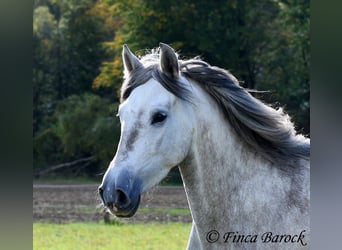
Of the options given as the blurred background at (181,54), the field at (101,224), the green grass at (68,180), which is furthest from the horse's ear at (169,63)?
the green grass at (68,180)

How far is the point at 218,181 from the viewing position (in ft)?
10.5

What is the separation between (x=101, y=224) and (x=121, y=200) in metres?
9.74

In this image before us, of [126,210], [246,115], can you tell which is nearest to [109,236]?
[246,115]

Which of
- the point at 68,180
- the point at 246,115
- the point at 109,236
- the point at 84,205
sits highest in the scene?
the point at 246,115

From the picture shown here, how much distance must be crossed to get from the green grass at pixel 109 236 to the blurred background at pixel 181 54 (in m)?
9.50

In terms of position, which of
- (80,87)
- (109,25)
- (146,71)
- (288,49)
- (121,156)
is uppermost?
(146,71)

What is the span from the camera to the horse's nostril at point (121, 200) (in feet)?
9.25

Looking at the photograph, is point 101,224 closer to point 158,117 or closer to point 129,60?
point 129,60

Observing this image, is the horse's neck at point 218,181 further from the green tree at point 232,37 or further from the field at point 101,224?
the green tree at point 232,37
